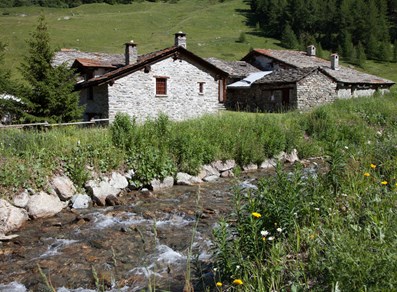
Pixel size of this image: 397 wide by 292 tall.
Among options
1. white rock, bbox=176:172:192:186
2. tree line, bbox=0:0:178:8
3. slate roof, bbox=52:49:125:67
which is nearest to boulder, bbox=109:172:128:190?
white rock, bbox=176:172:192:186

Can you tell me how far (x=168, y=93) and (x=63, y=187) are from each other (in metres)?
17.6

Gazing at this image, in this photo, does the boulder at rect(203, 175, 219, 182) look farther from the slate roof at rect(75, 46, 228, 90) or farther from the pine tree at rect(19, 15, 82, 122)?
the slate roof at rect(75, 46, 228, 90)

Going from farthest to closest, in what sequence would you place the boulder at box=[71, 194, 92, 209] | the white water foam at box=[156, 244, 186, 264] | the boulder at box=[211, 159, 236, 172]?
the boulder at box=[211, 159, 236, 172]
the boulder at box=[71, 194, 92, 209]
the white water foam at box=[156, 244, 186, 264]

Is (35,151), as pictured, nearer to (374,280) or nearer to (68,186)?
(68,186)

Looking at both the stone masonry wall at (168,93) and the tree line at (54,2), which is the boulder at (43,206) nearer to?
the stone masonry wall at (168,93)

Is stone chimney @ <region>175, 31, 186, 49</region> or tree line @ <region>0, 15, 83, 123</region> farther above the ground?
stone chimney @ <region>175, 31, 186, 49</region>

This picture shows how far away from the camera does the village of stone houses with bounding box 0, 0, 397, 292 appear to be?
15.9 ft

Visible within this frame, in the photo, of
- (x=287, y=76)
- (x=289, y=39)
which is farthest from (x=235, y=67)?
(x=289, y=39)

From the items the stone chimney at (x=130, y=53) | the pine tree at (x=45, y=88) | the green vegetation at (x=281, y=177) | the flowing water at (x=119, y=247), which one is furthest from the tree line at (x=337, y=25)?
the flowing water at (x=119, y=247)

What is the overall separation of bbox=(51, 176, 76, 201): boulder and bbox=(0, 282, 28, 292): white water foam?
5.33m

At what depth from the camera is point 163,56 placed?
94.0 ft

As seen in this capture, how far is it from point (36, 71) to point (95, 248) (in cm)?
1525

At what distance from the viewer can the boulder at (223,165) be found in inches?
674

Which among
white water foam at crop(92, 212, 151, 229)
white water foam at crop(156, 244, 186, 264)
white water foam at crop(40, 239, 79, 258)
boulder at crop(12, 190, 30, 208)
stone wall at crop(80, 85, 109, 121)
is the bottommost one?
white water foam at crop(92, 212, 151, 229)
